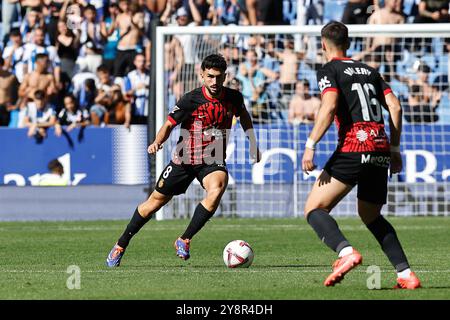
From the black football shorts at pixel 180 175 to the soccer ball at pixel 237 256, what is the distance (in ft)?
3.43

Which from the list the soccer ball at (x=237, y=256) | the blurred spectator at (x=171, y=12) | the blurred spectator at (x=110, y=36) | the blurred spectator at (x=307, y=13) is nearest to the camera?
the soccer ball at (x=237, y=256)

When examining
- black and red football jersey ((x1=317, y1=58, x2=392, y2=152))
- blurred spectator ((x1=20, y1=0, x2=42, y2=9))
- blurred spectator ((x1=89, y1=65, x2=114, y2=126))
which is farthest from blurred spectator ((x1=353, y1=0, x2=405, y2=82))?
black and red football jersey ((x1=317, y1=58, x2=392, y2=152))

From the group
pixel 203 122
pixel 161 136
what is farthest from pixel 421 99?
pixel 161 136

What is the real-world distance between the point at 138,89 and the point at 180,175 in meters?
10.2

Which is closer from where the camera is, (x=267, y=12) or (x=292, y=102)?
(x=292, y=102)

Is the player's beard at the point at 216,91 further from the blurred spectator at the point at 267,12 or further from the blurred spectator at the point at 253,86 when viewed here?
the blurred spectator at the point at 267,12

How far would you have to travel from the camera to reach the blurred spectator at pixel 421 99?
20344 millimetres

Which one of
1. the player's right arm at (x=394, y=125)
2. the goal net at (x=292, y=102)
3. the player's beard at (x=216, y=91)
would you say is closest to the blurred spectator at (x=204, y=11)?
the goal net at (x=292, y=102)

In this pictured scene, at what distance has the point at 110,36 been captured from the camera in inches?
882

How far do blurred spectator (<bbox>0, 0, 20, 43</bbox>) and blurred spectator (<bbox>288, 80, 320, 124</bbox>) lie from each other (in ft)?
20.7

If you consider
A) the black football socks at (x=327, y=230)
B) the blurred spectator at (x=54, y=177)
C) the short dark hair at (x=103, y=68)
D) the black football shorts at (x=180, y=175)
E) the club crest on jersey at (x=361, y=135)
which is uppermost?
the short dark hair at (x=103, y=68)

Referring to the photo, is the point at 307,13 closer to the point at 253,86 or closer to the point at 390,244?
the point at 253,86

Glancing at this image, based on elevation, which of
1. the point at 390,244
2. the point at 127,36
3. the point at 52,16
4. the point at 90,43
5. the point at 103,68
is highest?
the point at 52,16
